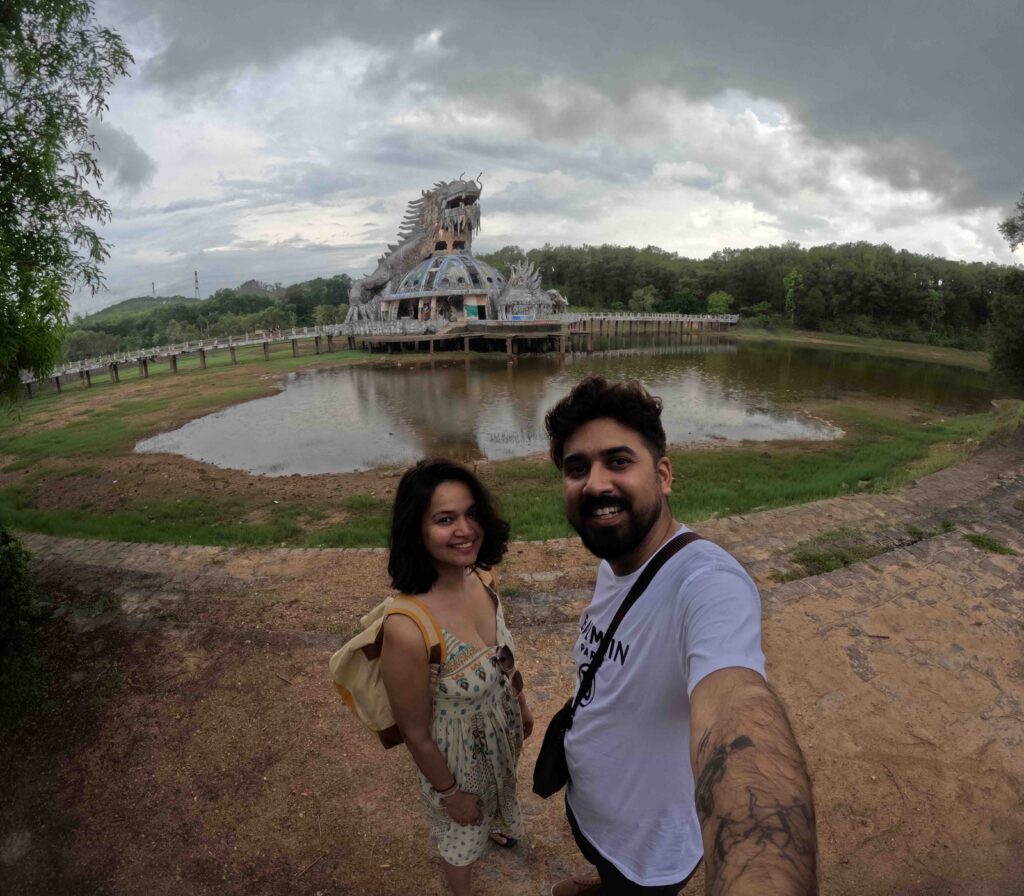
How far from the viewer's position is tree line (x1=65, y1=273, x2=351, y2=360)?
172 feet

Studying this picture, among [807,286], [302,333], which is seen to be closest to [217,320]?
[302,333]

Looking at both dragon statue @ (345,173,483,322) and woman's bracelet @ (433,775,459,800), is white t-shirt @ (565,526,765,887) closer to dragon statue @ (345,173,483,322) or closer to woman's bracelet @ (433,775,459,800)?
woman's bracelet @ (433,775,459,800)

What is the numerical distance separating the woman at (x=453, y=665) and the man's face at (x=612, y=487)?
587mm

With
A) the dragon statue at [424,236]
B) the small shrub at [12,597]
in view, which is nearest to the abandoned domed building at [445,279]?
the dragon statue at [424,236]

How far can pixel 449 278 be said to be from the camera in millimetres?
39562

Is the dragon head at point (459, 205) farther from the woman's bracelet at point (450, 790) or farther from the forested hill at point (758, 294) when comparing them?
the woman's bracelet at point (450, 790)

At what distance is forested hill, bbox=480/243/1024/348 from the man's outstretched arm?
172 ft

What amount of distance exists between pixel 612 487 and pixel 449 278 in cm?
3994

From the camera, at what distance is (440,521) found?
2.23 metres

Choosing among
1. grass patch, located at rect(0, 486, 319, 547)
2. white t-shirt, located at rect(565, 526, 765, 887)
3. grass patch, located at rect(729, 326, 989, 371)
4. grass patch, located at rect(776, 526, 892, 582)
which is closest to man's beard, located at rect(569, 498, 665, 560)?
white t-shirt, located at rect(565, 526, 765, 887)

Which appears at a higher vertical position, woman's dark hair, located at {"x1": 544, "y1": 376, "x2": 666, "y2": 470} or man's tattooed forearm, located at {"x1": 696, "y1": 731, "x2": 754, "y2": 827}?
woman's dark hair, located at {"x1": 544, "y1": 376, "x2": 666, "y2": 470}

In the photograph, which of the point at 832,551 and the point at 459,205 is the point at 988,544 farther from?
the point at 459,205

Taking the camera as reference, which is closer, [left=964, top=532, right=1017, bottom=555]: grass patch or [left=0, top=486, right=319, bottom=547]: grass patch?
[left=964, top=532, right=1017, bottom=555]: grass patch

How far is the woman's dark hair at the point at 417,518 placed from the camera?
7.24 ft
